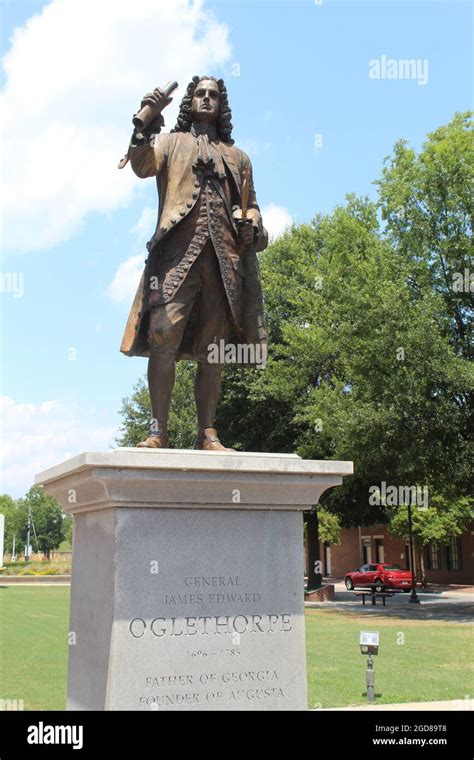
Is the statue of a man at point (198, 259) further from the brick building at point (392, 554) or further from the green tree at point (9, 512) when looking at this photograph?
the green tree at point (9, 512)

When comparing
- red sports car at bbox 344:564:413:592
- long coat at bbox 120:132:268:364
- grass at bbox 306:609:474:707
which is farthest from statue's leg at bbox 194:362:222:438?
red sports car at bbox 344:564:413:592

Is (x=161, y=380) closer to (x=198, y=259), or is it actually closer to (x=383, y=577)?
(x=198, y=259)

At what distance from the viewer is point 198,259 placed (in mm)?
5418

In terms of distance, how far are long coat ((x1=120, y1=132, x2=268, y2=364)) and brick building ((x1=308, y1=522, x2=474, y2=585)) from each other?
44694mm

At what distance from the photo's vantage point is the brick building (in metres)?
47.9

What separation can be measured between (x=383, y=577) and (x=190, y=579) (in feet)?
123

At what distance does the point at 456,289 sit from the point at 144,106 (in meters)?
20.8

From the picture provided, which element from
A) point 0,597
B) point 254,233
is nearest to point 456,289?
point 254,233

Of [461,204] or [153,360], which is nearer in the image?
[153,360]

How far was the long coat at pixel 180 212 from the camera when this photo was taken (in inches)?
215

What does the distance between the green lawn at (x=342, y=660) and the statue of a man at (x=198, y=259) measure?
20.2ft

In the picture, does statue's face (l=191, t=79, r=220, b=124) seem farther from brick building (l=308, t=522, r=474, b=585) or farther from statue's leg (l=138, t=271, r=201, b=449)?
brick building (l=308, t=522, r=474, b=585)
